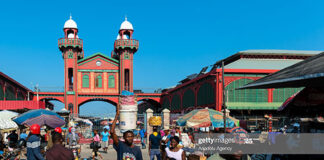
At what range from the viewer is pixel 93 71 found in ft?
180

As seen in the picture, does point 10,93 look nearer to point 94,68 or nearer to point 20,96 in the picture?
point 20,96

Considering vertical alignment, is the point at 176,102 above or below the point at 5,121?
below

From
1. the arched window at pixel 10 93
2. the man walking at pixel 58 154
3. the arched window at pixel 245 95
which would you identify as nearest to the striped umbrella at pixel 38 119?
the man walking at pixel 58 154

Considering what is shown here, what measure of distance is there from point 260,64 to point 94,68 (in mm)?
28959

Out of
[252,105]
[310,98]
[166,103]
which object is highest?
[310,98]

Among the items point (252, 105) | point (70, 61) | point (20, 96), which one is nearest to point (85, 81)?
point (70, 61)

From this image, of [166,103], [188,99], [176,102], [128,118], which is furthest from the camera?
[166,103]

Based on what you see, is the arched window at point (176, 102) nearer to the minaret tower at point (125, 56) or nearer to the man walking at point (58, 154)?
the minaret tower at point (125, 56)

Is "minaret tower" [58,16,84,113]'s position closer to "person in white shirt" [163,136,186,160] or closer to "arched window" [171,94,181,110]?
"arched window" [171,94,181,110]

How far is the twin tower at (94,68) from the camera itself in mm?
52062

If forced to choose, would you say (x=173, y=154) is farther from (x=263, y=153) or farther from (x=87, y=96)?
(x=87, y=96)

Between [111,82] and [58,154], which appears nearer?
[58,154]

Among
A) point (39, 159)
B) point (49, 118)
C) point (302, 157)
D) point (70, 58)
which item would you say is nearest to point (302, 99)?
point (302, 157)

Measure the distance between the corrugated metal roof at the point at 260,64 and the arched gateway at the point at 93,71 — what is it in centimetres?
2066
